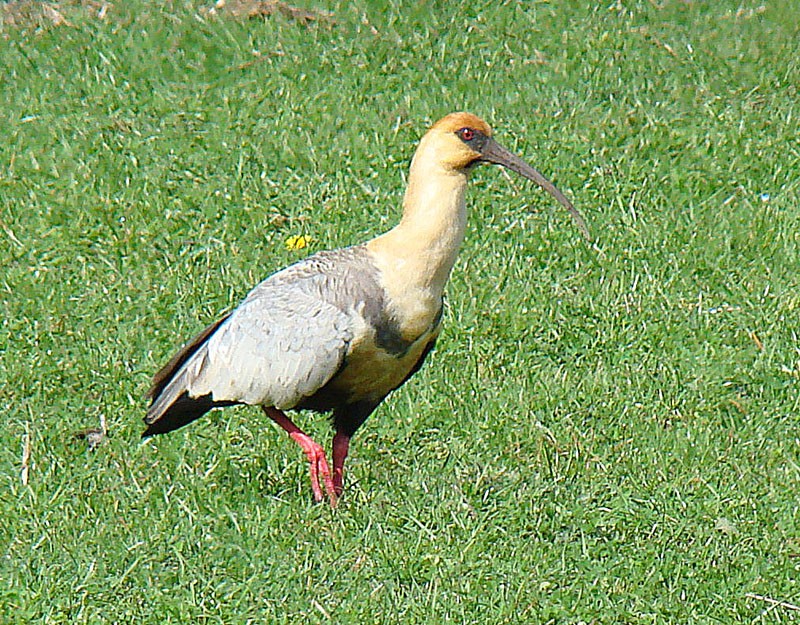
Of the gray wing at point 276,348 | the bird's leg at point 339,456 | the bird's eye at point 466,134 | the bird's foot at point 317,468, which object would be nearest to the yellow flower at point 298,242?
the gray wing at point 276,348

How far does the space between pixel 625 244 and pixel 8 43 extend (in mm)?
4533

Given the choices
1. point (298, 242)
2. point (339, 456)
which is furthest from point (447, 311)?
point (339, 456)

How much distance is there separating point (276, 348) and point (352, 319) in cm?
33

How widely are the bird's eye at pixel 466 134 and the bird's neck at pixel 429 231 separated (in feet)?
0.37

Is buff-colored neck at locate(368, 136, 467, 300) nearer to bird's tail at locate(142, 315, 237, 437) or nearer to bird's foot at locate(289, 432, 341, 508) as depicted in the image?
bird's foot at locate(289, 432, 341, 508)

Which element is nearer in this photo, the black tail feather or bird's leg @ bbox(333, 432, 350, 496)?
the black tail feather

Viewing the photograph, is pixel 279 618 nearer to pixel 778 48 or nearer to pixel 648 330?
pixel 648 330

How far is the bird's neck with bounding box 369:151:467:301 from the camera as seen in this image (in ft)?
15.0

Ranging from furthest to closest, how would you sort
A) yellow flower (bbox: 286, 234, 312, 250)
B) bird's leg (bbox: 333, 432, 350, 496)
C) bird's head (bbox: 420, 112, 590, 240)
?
yellow flower (bbox: 286, 234, 312, 250)
bird's leg (bbox: 333, 432, 350, 496)
bird's head (bbox: 420, 112, 590, 240)

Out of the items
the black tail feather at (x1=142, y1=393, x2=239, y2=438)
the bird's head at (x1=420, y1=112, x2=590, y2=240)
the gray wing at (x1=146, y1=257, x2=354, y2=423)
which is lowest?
the black tail feather at (x1=142, y1=393, x2=239, y2=438)

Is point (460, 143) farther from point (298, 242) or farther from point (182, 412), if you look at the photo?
point (298, 242)

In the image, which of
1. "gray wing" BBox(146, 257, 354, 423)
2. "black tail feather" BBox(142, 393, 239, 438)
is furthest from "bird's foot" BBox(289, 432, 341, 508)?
"black tail feather" BBox(142, 393, 239, 438)

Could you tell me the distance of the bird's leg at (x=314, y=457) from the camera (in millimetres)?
4836

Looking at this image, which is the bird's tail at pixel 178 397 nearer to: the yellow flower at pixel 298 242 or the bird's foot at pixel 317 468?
the bird's foot at pixel 317 468
